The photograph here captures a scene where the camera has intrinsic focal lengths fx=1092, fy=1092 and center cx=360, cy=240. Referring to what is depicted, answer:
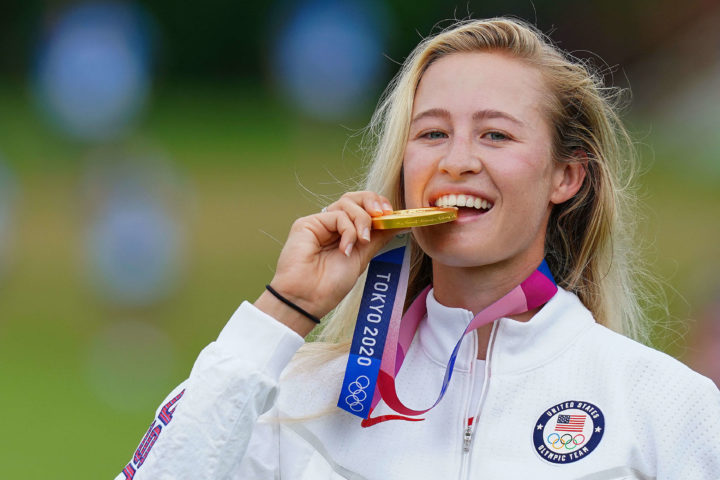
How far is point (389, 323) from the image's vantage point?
2.08m

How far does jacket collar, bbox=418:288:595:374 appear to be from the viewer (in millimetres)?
2002

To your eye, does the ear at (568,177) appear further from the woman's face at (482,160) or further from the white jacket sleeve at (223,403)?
the white jacket sleeve at (223,403)

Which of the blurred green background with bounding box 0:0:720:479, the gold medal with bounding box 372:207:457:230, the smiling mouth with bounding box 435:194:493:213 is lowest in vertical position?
the gold medal with bounding box 372:207:457:230

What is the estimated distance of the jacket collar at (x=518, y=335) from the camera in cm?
200

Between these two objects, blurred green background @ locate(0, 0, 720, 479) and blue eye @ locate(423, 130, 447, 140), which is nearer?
blue eye @ locate(423, 130, 447, 140)

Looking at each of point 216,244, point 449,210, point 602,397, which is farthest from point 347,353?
point 216,244

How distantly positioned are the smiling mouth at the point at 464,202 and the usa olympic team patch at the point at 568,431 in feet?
1.28

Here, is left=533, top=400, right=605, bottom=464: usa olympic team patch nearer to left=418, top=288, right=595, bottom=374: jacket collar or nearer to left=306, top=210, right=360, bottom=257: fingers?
left=418, top=288, right=595, bottom=374: jacket collar

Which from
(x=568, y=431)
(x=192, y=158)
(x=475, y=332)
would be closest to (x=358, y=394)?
(x=475, y=332)

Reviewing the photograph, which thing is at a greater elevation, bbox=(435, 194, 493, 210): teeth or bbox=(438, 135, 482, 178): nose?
bbox=(438, 135, 482, 178): nose

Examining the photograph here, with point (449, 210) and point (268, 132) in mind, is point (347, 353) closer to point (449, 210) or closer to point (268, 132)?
point (449, 210)

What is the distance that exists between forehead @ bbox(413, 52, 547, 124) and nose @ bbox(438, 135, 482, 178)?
2.6 inches

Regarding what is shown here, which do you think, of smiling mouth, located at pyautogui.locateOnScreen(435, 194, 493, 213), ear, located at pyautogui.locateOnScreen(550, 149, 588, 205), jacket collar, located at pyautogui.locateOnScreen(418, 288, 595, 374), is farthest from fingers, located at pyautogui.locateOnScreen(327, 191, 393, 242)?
ear, located at pyautogui.locateOnScreen(550, 149, 588, 205)

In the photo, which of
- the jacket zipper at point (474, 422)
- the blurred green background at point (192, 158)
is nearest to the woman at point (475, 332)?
the jacket zipper at point (474, 422)
